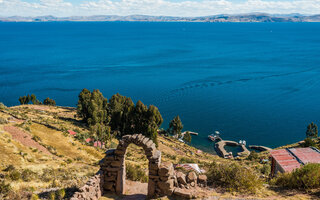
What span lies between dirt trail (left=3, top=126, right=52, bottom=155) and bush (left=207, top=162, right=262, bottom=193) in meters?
18.8

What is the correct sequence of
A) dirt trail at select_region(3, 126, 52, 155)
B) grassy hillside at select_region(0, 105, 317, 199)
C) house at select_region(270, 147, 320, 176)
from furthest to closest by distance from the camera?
house at select_region(270, 147, 320, 176) < dirt trail at select_region(3, 126, 52, 155) < grassy hillside at select_region(0, 105, 317, 199)

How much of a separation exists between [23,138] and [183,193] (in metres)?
21.2

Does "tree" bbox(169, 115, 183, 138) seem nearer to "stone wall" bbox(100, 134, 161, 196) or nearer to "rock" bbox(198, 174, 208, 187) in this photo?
"rock" bbox(198, 174, 208, 187)

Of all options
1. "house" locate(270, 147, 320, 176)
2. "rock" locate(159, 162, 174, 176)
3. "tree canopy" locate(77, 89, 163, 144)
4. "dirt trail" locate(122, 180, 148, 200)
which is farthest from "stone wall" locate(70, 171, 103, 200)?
"tree canopy" locate(77, 89, 163, 144)

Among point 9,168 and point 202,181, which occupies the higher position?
point 9,168

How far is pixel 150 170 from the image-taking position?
51.5ft

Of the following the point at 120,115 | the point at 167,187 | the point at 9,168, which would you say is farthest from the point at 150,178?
the point at 120,115

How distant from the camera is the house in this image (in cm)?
2733

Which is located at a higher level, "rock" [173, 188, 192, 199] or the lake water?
the lake water

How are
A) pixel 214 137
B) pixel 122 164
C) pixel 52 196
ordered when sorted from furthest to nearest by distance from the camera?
1. pixel 214 137
2. pixel 122 164
3. pixel 52 196

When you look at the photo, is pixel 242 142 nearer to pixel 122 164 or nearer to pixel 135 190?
pixel 135 190

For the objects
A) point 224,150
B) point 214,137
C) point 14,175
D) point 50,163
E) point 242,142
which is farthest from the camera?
point 214,137

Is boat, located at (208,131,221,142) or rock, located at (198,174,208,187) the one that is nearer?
rock, located at (198,174,208,187)

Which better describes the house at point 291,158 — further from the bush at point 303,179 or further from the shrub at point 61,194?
the shrub at point 61,194
